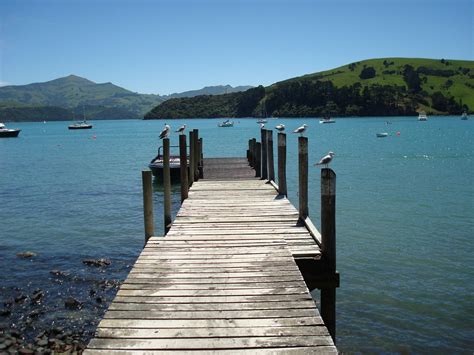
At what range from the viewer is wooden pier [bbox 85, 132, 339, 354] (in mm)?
5008

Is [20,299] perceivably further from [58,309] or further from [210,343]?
[210,343]

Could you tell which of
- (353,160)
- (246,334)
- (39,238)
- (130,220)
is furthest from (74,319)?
(353,160)

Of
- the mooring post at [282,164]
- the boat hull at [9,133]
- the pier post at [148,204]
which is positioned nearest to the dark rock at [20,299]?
the pier post at [148,204]

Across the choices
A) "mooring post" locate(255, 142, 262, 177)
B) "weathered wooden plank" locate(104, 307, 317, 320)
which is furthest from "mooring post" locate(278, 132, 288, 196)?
"weathered wooden plank" locate(104, 307, 317, 320)

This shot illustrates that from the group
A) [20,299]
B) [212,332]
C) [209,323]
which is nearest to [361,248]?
[20,299]

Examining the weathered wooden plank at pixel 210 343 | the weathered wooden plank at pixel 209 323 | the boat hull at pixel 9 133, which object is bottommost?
the boat hull at pixel 9 133

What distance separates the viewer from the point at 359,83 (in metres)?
197

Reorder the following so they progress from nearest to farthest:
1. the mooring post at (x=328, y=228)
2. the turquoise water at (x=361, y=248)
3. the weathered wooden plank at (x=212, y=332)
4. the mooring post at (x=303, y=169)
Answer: the weathered wooden plank at (x=212, y=332)
the mooring post at (x=328, y=228)
the mooring post at (x=303, y=169)
the turquoise water at (x=361, y=248)

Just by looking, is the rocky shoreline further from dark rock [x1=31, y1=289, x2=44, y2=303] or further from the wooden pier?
the wooden pier

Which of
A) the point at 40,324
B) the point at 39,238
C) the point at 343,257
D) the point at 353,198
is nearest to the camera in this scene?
the point at 40,324

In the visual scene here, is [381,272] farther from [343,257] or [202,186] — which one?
[202,186]

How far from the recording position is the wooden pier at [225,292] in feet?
16.4

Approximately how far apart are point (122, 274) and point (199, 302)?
9.15 meters

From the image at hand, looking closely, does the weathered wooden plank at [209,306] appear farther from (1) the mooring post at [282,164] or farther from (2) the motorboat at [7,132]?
(2) the motorboat at [7,132]
